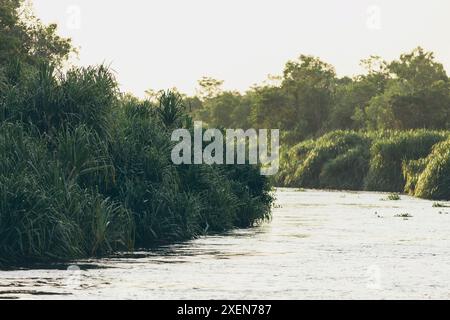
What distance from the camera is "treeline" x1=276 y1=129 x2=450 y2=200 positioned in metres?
53.2

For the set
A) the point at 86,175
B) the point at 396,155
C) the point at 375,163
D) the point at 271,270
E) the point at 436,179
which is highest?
the point at 396,155

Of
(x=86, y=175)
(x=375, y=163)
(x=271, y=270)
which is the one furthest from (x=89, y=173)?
(x=375, y=163)

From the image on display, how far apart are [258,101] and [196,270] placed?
9355 centimetres

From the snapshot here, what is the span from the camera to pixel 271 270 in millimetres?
19141

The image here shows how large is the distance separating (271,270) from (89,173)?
586cm

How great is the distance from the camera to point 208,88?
549ft

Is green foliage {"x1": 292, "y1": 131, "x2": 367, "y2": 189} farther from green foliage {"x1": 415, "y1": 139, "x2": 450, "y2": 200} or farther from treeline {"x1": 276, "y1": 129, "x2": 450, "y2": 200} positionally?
green foliage {"x1": 415, "y1": 139, "x2": 450, "y2": 200}

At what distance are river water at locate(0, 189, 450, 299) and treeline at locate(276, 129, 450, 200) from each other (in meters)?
22.8

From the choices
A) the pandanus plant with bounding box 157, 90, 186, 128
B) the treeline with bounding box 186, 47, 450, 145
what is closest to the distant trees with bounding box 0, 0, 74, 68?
the pandanus plant with bounding box 157, 90, 186, 128

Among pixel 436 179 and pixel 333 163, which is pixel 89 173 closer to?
pixel 436 179

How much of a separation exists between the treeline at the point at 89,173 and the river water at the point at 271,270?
79 cm

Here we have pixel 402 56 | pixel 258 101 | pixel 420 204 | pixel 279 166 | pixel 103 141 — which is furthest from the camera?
pixel 402 56
